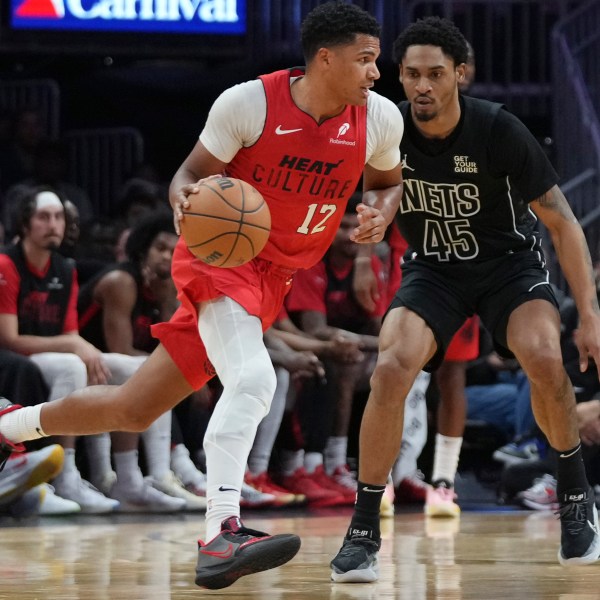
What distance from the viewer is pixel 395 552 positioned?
554 cm

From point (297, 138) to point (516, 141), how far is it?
1.00 metres

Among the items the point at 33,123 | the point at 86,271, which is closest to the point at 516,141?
the point at 86,271

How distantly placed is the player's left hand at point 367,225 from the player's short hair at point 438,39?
1028 millimetres

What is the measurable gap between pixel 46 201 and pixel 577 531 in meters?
3.84

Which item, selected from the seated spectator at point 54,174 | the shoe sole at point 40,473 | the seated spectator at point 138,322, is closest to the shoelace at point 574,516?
the shoe sole at point 40,473

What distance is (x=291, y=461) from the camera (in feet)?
26.8

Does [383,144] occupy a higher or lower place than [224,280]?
higher

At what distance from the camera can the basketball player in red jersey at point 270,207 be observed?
14.1ft

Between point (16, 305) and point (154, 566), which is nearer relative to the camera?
point (154, 566)

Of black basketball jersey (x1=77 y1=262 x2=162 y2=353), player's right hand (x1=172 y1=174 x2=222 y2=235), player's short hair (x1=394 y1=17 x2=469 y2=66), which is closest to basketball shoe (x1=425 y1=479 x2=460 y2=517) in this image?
black basketball jersey (x1=77 y1=262 x2=162 y2=353)

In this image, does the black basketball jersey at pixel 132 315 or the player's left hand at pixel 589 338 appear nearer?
the player's left hand at pixel 589 338

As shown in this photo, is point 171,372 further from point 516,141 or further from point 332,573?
point 516,141

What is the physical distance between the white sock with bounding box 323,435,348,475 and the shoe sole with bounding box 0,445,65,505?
233 cm

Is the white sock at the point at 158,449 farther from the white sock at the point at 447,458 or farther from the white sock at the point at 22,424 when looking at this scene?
the white sock at the point at 22,424
